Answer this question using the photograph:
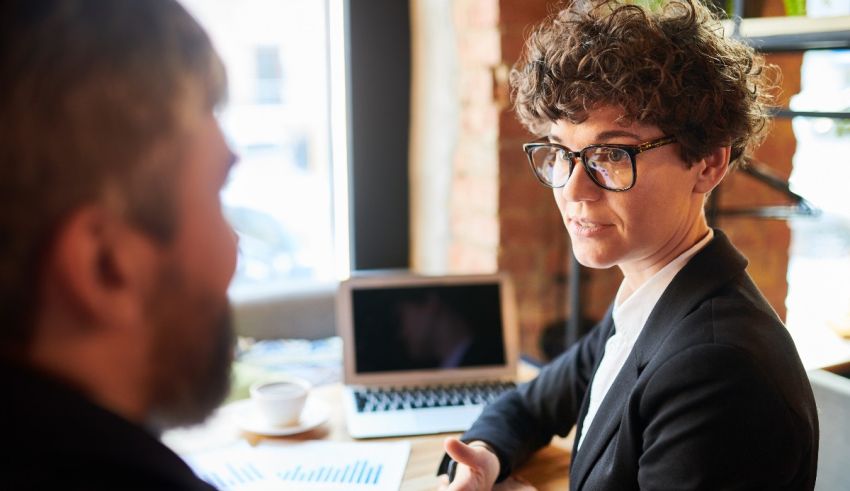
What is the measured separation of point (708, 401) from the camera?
2.91 ft

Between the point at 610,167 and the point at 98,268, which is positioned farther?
the point at 610,167

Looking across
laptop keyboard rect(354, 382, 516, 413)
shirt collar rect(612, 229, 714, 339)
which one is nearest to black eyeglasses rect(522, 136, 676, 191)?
shirt collar rect(612, 229, 714, 339)

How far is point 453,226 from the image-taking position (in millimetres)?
2184

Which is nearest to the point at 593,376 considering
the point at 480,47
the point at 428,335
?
the point at 428,335

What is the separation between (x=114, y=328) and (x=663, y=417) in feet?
2.19

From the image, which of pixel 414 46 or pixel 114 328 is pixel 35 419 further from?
pixel 414 46

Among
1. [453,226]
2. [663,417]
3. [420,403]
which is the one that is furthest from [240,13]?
[663,417]

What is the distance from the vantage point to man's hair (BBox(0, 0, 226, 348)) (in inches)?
17.0

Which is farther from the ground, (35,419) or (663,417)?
(35,419)

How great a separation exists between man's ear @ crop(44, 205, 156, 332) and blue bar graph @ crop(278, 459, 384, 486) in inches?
30.4

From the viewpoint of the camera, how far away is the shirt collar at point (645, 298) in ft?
3.51

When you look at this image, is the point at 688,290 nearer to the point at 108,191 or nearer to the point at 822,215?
the point at 108,191

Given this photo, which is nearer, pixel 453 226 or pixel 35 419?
pixel 35 419

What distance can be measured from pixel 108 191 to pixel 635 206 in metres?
0.75
